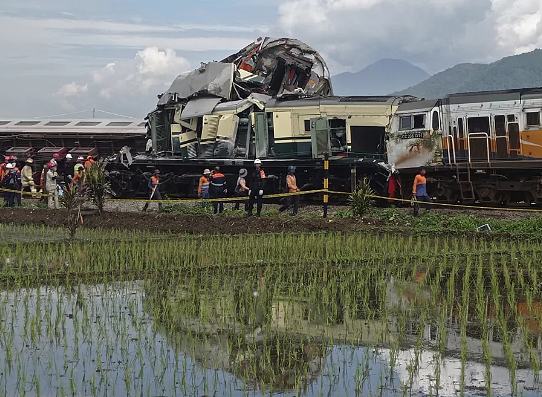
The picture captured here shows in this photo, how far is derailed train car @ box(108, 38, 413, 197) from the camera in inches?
1150

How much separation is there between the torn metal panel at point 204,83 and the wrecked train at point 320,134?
37 millimetres

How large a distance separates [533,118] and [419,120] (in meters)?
3.50

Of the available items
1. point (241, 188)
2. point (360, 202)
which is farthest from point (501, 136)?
point (241, 188)

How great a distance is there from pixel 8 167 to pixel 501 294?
21074mm

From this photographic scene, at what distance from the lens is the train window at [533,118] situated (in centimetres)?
2500

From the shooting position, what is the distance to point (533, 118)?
25078 millimetres

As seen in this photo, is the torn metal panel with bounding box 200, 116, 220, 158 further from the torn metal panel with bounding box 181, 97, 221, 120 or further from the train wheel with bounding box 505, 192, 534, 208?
the train wheel with bounding box 505, 192, 534, 208

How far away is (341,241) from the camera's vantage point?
19.7m

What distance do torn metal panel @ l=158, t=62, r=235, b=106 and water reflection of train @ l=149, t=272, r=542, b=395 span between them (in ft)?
63.3

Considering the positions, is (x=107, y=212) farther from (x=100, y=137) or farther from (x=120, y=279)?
(x=100, y=137)

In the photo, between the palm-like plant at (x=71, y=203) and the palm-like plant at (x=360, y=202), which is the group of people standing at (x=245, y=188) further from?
the palm-like plant at (x=71, y=203)

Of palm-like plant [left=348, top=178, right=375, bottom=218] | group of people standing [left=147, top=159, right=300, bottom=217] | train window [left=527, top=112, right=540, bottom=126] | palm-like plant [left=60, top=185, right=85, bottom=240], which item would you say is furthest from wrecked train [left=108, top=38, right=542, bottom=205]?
palm-like plant [left=60, top=185, right=85, bottom=240]

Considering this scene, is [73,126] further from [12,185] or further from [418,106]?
[418,106]

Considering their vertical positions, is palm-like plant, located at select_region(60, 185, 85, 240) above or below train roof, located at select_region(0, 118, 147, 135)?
below
